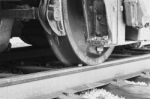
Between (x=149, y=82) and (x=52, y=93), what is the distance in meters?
1.30

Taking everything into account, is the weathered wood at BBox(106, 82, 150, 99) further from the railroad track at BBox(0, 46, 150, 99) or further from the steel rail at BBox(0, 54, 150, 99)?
the steel rail at BBox(0, 54, 150, 99)

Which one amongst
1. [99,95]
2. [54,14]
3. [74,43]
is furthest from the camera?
[74,43]

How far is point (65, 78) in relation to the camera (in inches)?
142

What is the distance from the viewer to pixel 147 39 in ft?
14.1

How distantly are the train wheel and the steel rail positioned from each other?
4.9 inches

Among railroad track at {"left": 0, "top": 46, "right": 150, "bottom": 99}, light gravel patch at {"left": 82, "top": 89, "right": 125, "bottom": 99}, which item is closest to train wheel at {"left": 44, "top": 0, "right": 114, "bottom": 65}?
railroad track at {"left": 0, "top": 46, "right": 150, "bottom": 99}

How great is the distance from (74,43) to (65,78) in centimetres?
41

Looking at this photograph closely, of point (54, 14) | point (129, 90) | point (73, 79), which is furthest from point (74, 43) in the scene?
point (129, 90)

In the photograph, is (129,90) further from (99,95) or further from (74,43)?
(74,43)

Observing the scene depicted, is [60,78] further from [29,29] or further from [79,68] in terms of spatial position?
[29,29]

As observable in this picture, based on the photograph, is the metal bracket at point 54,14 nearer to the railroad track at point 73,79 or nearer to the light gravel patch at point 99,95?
the railroad track at point 73,79

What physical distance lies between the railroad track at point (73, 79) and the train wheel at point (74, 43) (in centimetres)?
10

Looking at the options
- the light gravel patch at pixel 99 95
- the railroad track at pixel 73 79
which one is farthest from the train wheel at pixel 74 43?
the light gravel patch at pixel 99 95

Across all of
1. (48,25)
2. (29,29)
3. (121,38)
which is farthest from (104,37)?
(29,29)
